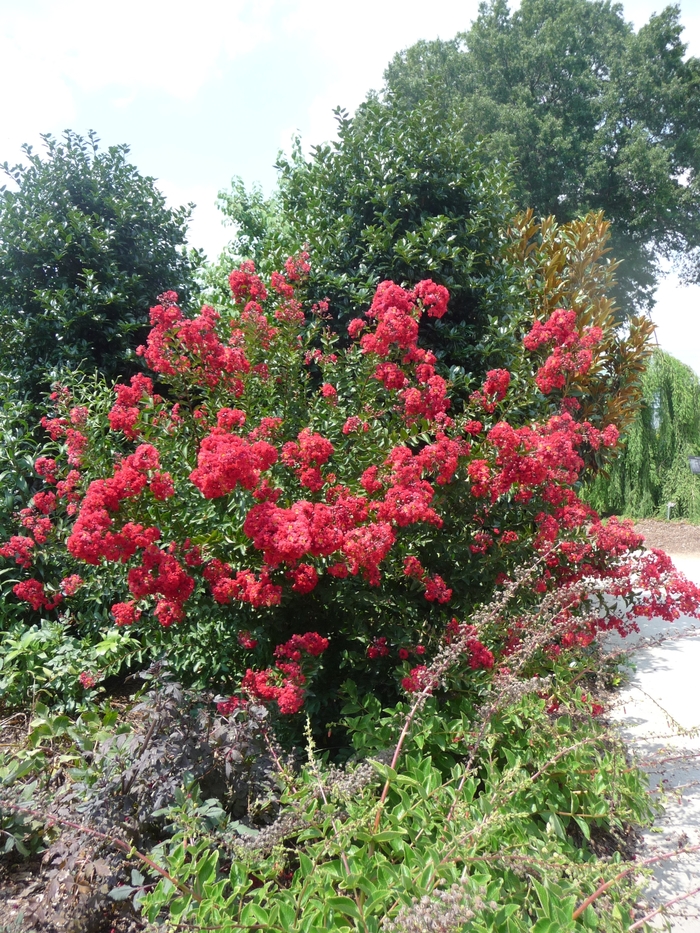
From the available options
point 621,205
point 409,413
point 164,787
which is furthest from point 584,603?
point 621,205

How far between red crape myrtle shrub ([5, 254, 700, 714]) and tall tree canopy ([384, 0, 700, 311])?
13.9 metres

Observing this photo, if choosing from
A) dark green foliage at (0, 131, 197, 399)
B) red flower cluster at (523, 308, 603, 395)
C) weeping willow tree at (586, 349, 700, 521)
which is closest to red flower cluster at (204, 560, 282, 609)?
red flower cluster at (523, 308, 603, 395)

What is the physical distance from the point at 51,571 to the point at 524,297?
3.51m

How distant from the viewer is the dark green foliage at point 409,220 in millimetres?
3822

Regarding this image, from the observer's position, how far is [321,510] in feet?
6.77

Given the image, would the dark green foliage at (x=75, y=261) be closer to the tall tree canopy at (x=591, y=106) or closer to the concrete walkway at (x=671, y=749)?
the concrete walkway at (x=671, y=749)

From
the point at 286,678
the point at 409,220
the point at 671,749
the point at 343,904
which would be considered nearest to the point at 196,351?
the point at 286,678

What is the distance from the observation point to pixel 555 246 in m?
5.09

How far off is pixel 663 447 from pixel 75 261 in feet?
33.3

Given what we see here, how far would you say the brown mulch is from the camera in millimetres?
8532

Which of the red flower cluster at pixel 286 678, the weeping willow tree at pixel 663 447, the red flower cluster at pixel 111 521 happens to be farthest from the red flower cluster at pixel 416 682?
the weeping willow tree at pixel 663 447

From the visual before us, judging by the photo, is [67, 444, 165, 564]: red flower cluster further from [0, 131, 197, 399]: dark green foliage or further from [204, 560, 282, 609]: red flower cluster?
[0, 131, 197, 399]: dark green foliage

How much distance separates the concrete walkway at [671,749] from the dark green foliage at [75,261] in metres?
3.83

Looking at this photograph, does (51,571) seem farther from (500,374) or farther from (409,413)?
(500,374)
